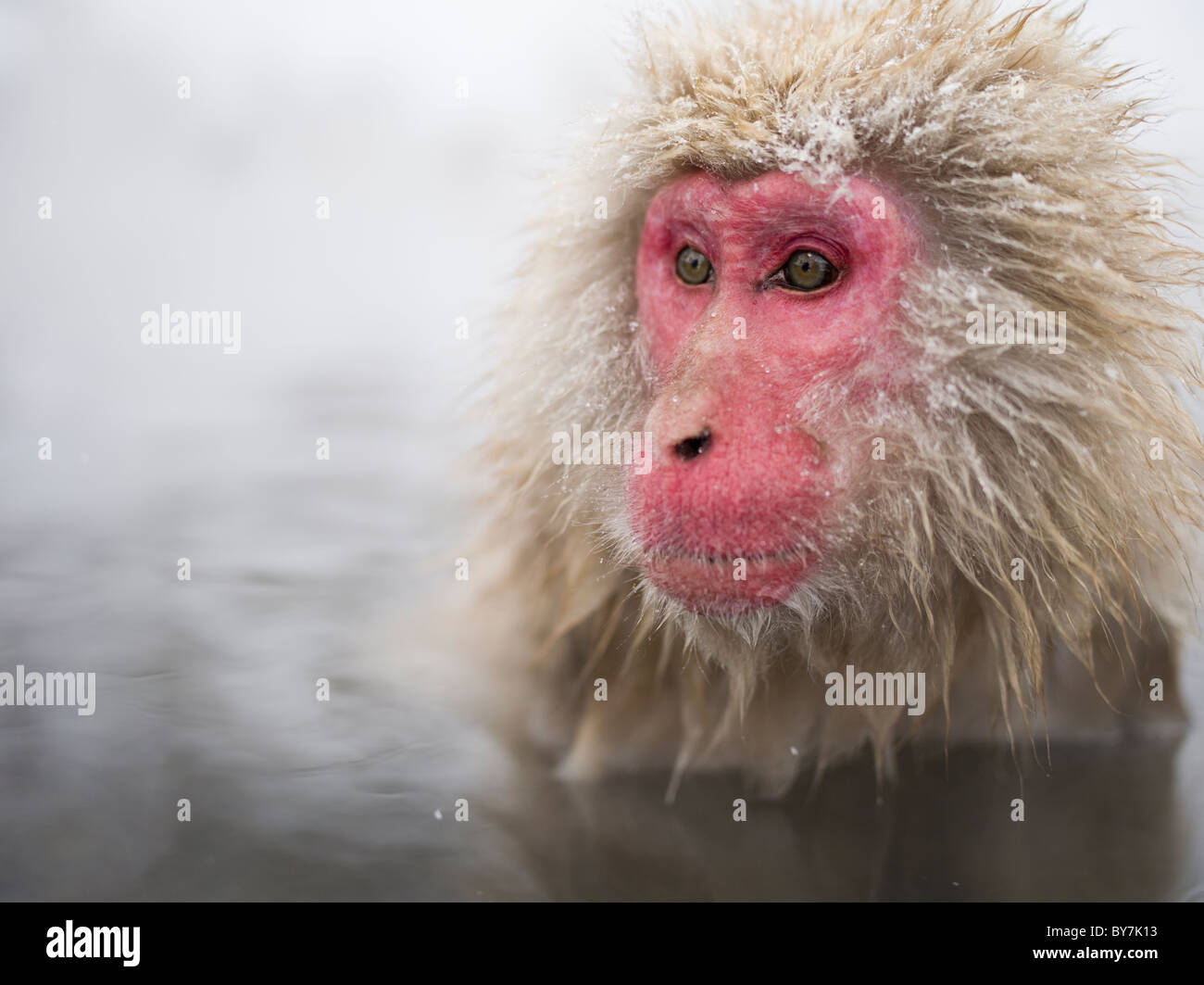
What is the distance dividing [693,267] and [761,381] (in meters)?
0.25

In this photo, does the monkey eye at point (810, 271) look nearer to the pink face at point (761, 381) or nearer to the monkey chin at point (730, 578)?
the pink face at point (761, 381)

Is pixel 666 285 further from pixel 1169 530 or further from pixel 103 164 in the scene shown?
pixel 103 164

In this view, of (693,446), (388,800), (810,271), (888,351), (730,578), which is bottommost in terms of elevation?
(388,800)

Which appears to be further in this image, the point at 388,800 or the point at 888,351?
the point at 388,800

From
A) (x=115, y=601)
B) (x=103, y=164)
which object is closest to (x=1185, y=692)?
(x=115, y=601)

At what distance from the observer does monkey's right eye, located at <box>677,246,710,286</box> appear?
4.57ft

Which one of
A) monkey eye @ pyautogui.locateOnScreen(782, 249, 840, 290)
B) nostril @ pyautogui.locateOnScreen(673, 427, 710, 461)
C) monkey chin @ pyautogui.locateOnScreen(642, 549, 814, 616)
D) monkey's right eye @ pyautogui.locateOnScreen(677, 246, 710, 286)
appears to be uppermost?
monkey's right eye @ pyautogui.locateOnScreen(677, 246, 710, 286)

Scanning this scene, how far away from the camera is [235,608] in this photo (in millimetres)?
2221

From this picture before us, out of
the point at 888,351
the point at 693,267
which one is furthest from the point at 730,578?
the point at 693,267

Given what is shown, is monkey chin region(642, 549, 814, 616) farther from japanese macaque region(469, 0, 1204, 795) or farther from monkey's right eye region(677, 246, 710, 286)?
monkey's right eye region(677, 246, 710, 286)

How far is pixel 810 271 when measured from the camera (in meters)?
1.30

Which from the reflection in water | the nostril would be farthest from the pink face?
the reflection in water

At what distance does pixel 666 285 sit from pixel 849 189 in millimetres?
278

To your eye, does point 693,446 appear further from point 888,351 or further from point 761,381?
point 888,351
